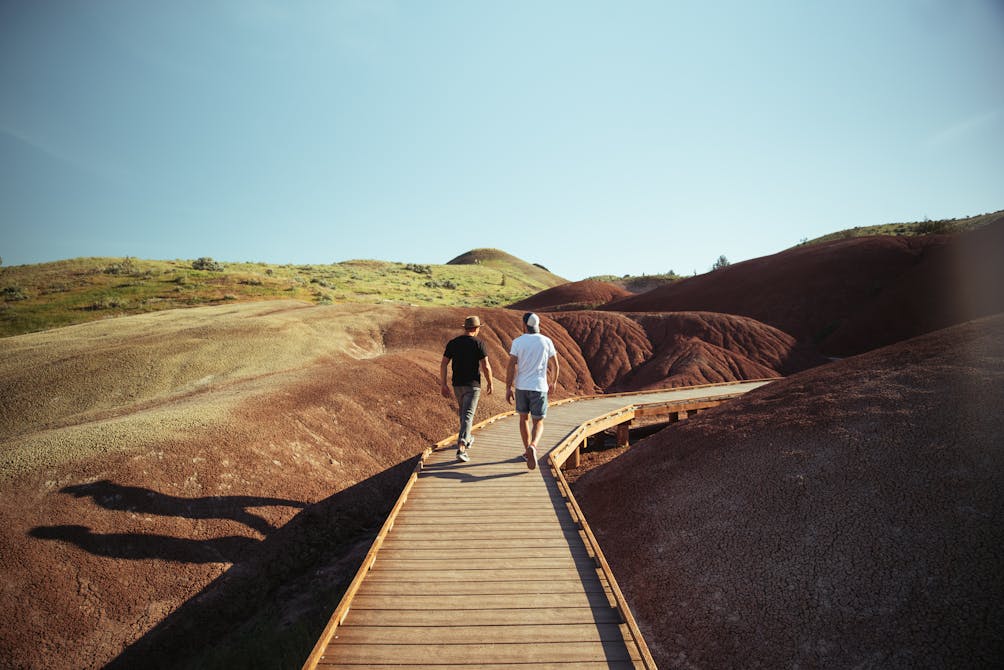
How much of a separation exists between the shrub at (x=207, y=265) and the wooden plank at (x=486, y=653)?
51.0m

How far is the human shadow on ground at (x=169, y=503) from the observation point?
8.50m

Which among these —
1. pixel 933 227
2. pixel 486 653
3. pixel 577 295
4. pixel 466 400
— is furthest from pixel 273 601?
pixel 933 227

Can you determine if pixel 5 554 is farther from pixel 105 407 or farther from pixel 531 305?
pixel 531 305

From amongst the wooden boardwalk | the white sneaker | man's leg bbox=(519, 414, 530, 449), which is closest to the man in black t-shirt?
man's leg bbox=(519, 414, 530, 449)

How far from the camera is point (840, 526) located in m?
6.96

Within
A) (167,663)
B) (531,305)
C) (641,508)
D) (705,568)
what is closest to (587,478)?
(641,508)

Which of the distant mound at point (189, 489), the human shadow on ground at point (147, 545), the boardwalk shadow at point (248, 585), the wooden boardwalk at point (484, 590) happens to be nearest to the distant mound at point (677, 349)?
the distant mound at point (189, 489)

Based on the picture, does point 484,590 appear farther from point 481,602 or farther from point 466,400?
point 466,400

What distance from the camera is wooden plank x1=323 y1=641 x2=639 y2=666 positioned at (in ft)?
12.5

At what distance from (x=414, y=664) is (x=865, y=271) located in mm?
54694

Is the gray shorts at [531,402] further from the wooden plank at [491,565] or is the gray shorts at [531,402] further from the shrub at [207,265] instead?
the shrub at [207,265]

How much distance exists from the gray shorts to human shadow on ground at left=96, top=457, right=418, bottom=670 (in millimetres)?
5051

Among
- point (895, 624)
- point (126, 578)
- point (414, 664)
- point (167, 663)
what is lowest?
point (167, 663)

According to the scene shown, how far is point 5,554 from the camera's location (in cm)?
706
